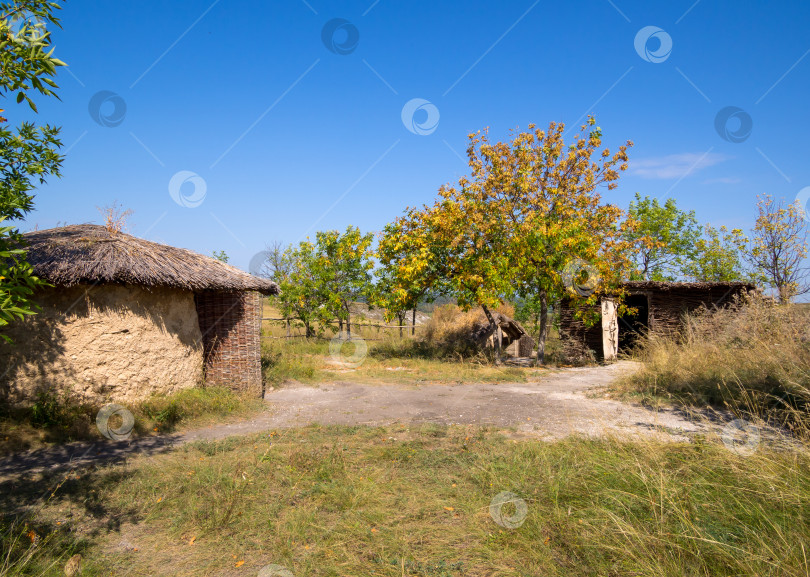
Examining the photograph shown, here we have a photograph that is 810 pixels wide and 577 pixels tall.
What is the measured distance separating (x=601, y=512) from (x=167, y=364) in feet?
23.6

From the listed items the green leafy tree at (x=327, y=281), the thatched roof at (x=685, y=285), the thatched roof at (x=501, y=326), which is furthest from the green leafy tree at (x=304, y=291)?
the thatched roof at (x=685, y=285)

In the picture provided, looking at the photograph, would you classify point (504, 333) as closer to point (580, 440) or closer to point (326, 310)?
point (326, 310)

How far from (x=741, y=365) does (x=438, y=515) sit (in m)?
7.26

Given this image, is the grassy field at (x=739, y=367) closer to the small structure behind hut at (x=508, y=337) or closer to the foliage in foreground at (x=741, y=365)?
the foliage in foreground at (x=741, y=365)

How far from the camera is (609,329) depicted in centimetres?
1541

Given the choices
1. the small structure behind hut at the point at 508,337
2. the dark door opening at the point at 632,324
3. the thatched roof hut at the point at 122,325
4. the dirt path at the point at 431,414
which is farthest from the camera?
the small structure behind hut at the point at 508,337

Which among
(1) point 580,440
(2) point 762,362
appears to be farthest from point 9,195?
(2) point 762,362

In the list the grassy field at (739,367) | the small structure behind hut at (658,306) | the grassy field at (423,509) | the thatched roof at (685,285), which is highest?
the thatched roof at (685,285)

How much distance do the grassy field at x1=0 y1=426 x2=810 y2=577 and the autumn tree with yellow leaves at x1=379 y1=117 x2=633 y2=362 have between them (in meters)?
8.24

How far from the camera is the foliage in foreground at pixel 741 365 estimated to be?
7012 mm

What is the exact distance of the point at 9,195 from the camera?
3.27 metres

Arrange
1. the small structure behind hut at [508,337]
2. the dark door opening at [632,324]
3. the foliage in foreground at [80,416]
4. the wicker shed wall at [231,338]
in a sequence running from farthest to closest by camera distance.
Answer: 1. the small structure behind hut at [508,337]
2. the dark door opening at [632,324]
3. the wicker shed wall at [231,338]
4. the foliage in foreground at [80,416]

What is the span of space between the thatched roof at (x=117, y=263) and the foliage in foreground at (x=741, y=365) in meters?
7.62

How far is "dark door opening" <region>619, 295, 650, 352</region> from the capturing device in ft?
54.7
